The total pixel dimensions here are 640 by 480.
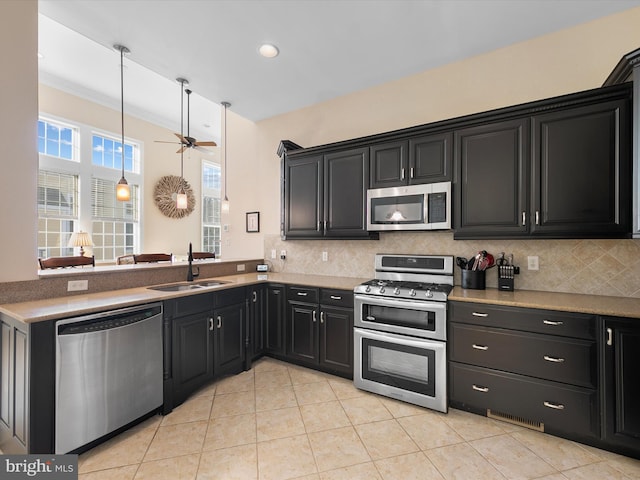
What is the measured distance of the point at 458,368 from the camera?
92.5 inches

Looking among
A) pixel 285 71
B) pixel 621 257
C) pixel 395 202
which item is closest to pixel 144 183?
pixel 285 71

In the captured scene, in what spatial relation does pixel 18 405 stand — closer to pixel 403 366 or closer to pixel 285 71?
pixel 403 366

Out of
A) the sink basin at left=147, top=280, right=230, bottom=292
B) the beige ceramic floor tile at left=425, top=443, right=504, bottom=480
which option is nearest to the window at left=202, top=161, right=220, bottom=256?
the sink basin at left=147, top=280, right=230, bottom=292

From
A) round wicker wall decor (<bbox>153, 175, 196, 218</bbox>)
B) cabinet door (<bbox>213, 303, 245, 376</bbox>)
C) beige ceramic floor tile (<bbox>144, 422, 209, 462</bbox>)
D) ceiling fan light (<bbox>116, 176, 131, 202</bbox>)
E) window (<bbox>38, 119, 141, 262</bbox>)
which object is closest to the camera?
beige ceramic floor tile (<bbox>144, 422, 209, 462</bbox>)

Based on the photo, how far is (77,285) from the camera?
2381 mm

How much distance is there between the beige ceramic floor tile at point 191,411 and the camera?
2262 mm

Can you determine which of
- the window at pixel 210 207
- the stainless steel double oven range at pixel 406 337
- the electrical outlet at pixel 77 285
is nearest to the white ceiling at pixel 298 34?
the stainless steel double oven range at pixel 406 337

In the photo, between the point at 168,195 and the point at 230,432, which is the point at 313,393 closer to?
the point at 230,432

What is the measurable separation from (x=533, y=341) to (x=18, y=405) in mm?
3273

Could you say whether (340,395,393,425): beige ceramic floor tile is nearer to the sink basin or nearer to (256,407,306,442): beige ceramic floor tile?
(256,407,306,442): beige ceramic floor tile

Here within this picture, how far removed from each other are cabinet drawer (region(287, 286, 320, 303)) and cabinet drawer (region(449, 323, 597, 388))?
128cm

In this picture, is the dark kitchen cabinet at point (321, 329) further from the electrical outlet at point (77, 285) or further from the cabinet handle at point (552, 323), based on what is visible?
the electrical outlet at point (77, 285)

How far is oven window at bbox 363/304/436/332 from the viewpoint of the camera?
2.44 metres

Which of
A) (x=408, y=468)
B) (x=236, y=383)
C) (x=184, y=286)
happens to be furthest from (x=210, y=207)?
(x=408, y=468)
